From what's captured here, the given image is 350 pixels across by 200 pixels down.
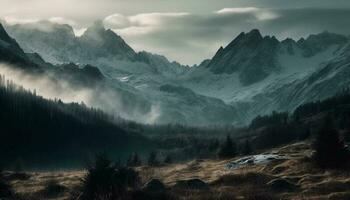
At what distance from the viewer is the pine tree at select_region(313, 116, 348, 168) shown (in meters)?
95.8

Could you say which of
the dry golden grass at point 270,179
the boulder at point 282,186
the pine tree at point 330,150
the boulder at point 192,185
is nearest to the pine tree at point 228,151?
the dry golden grass at point 270,179

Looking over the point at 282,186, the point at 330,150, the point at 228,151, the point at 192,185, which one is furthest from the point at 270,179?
the point at 228,151

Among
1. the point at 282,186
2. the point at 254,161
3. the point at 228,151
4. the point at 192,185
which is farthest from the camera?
the point at 228,151

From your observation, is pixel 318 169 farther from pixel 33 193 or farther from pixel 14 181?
pixel 14 181

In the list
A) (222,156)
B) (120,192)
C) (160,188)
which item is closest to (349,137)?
(222,156)

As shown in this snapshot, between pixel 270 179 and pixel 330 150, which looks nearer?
pixel 270 179

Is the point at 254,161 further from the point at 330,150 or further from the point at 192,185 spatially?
the point at 192,185

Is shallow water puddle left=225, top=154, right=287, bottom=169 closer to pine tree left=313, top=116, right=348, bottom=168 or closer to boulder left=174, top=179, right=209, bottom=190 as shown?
pine tree left=313, top=116, right=348, bottom=168

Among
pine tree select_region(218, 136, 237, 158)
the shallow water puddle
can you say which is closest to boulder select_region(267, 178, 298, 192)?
the shallow water puddle

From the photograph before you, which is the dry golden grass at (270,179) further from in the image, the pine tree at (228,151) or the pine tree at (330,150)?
the pine tree at (228,151)

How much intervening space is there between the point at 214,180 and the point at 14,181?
38756 mm

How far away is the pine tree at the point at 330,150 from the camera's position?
9575 centimetres

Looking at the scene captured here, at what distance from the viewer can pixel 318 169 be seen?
96562 millimetres

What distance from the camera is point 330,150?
96500 millimetres
